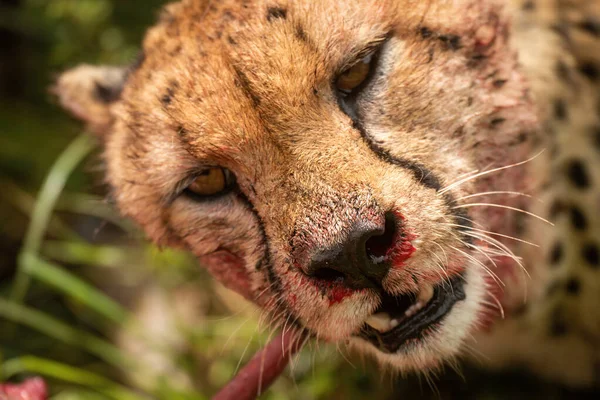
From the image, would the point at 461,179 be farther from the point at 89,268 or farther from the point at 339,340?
the point at 89,268

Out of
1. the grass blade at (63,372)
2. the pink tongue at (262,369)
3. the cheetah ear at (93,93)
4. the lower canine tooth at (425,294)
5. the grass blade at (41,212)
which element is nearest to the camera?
the lower canine tooth at (425,294)

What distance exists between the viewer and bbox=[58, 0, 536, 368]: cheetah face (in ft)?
5.67

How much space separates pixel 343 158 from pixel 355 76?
28 cm

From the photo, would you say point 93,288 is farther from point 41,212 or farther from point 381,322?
point 381,322

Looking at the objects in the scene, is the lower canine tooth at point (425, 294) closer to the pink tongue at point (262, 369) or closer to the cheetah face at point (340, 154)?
the cheetah face at point (340, 154)

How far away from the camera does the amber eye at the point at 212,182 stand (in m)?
2.01

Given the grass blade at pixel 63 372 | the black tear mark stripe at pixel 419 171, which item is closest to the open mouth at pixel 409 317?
the black tear mark stripe at pixel 419 171

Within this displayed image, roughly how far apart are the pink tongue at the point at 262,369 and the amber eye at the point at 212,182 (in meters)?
0.45

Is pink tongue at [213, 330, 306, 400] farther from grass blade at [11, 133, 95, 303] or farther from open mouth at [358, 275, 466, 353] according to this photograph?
grass blade at [11, 133, 95, 303]

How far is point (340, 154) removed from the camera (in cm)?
178

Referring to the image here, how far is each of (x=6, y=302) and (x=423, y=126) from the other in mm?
2277

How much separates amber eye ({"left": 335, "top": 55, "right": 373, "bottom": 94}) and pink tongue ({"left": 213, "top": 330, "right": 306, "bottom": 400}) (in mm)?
693

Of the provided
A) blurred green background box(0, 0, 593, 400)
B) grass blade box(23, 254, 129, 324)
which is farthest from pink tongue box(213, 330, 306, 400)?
grass blade box(23, 254, 129, 324)

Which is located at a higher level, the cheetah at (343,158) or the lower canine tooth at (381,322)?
the cheetah at (343,158)
